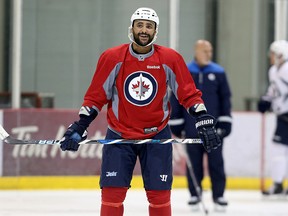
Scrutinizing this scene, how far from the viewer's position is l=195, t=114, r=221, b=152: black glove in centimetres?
509

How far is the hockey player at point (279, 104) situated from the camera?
29.4ft

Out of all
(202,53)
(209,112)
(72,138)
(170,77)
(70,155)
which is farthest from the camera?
(70,155)

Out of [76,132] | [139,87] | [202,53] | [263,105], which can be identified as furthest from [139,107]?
[263,105]

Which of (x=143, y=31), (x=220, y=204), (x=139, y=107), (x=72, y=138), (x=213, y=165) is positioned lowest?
(x=220, y=204)

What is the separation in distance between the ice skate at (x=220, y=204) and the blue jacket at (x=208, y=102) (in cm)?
49

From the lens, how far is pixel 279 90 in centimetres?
900

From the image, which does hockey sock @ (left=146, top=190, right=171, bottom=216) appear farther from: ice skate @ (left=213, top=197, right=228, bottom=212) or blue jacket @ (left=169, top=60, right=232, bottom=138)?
ice skate @ (left=213, top=197, right=228, bottom=212)

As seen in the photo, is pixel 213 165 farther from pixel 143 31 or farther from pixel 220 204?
pixel 143 31

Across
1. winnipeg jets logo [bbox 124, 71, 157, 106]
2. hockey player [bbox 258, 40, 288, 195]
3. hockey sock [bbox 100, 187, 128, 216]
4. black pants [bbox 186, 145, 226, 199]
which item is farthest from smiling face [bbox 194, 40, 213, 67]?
hockey sock [bbox 100, 187, 128, 216]

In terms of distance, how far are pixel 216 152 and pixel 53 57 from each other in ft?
10.5

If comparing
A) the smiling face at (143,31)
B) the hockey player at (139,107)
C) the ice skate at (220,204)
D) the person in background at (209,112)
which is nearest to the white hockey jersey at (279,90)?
the person in background at (209,112)

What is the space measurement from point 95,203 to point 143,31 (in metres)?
3.36

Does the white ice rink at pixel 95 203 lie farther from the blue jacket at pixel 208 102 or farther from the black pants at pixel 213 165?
the blue jacket at pixel 208 102

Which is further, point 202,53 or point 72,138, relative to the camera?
point 202,53
